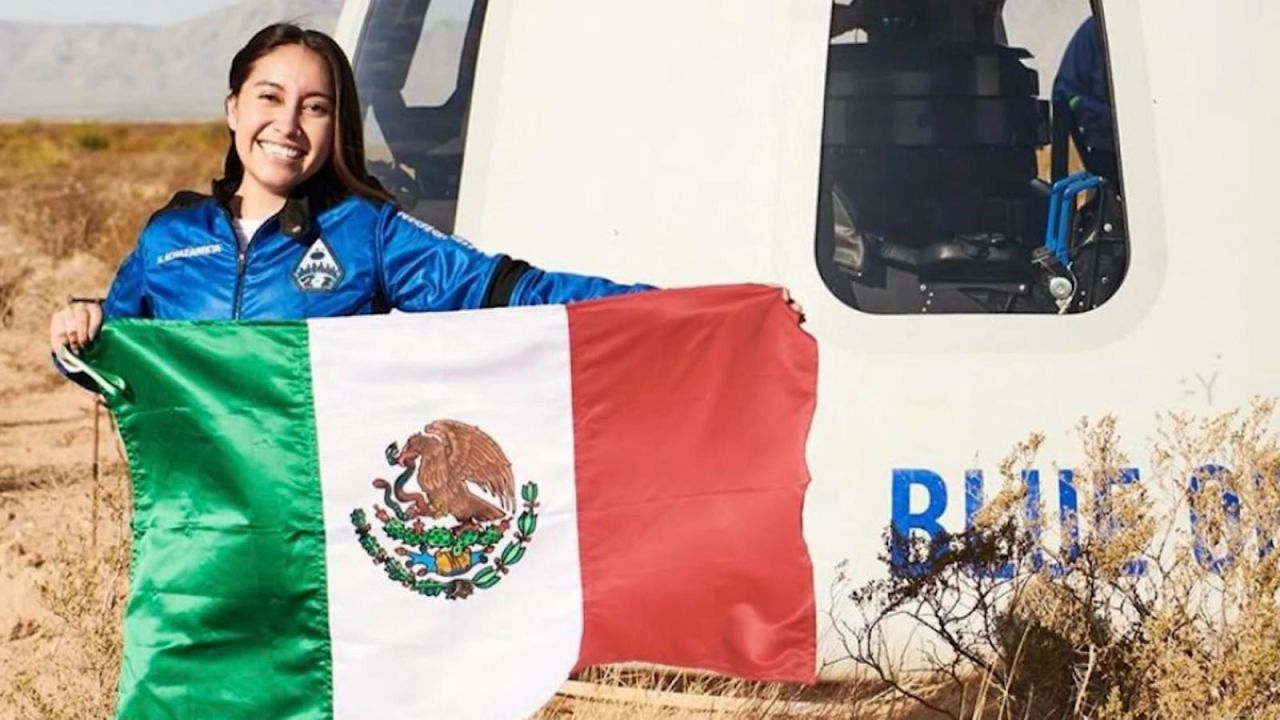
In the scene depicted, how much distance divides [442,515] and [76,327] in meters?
0.72

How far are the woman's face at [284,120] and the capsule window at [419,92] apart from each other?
2047 mm

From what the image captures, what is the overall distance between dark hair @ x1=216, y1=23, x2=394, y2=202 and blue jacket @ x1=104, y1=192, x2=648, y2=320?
0.04 m

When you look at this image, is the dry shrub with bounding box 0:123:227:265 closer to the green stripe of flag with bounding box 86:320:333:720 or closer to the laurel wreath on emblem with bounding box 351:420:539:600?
the green stripe of flag with bounding box 86:320:333:720

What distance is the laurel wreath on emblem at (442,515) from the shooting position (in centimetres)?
414

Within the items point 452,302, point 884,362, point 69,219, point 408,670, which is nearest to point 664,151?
point 884,362

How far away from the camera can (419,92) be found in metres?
6.72

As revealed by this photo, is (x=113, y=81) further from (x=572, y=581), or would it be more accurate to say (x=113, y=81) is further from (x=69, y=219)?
(x=572, y=581)

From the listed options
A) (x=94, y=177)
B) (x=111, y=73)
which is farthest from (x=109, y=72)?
(x=94, y=177)

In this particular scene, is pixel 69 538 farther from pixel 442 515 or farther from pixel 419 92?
pixel 442 515

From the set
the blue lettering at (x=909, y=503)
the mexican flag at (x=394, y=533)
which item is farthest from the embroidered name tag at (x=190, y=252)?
the blue lettering at (x=909, y=503)

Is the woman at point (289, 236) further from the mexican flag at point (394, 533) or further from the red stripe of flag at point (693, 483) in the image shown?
the red stripe of flag at point (693, 483)

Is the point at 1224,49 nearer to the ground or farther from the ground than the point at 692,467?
farther from the ground

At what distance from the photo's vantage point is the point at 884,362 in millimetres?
5531

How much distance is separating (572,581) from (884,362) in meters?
1.50
